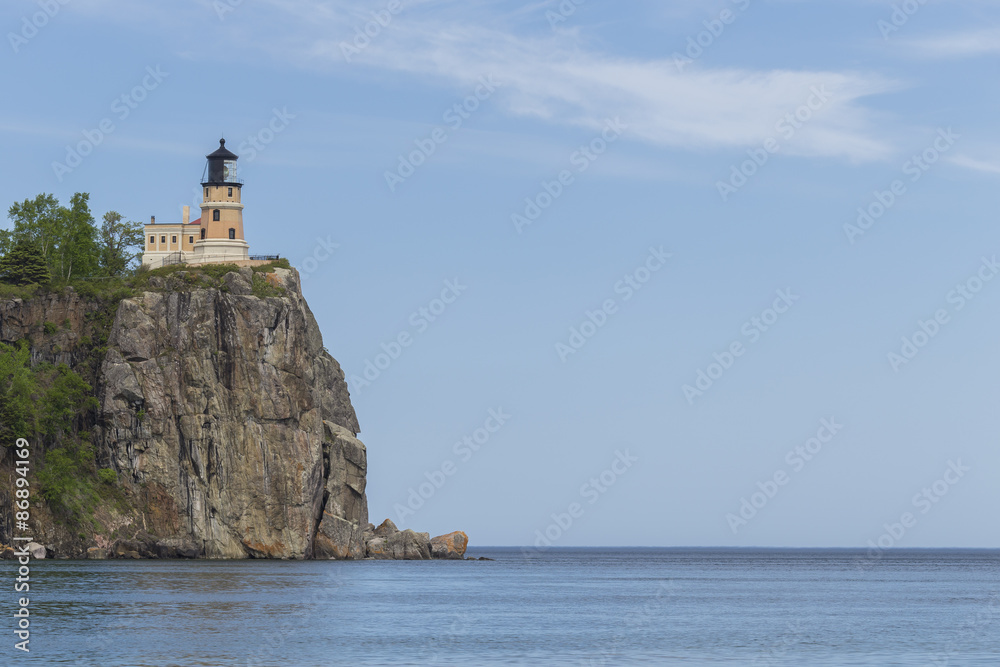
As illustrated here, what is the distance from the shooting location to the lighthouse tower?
127312mm

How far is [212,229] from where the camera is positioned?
127938 mm

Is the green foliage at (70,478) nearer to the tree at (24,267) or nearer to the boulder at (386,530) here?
the tree at (24,267)

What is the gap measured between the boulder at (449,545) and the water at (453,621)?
38.4m

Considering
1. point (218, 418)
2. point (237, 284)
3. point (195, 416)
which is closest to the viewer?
point (195, 416)

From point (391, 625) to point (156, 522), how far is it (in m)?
55.2

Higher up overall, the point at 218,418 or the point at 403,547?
the point at 218,418

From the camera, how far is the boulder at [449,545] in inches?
5659

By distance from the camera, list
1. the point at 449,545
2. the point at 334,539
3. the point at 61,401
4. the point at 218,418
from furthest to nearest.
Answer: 1. the point at 449,545
2. the point at 334,539
3. the point at 218,418
4. the point at 61,401

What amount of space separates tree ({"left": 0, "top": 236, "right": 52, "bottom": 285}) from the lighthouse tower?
1425cm

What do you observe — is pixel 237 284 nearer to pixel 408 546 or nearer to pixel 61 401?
pixel 61 401

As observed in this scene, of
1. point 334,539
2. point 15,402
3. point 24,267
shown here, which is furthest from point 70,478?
point 334,539

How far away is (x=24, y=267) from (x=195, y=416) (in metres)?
24.3

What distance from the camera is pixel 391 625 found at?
61.3 m

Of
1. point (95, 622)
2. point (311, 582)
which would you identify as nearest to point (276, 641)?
point (95, 622)
